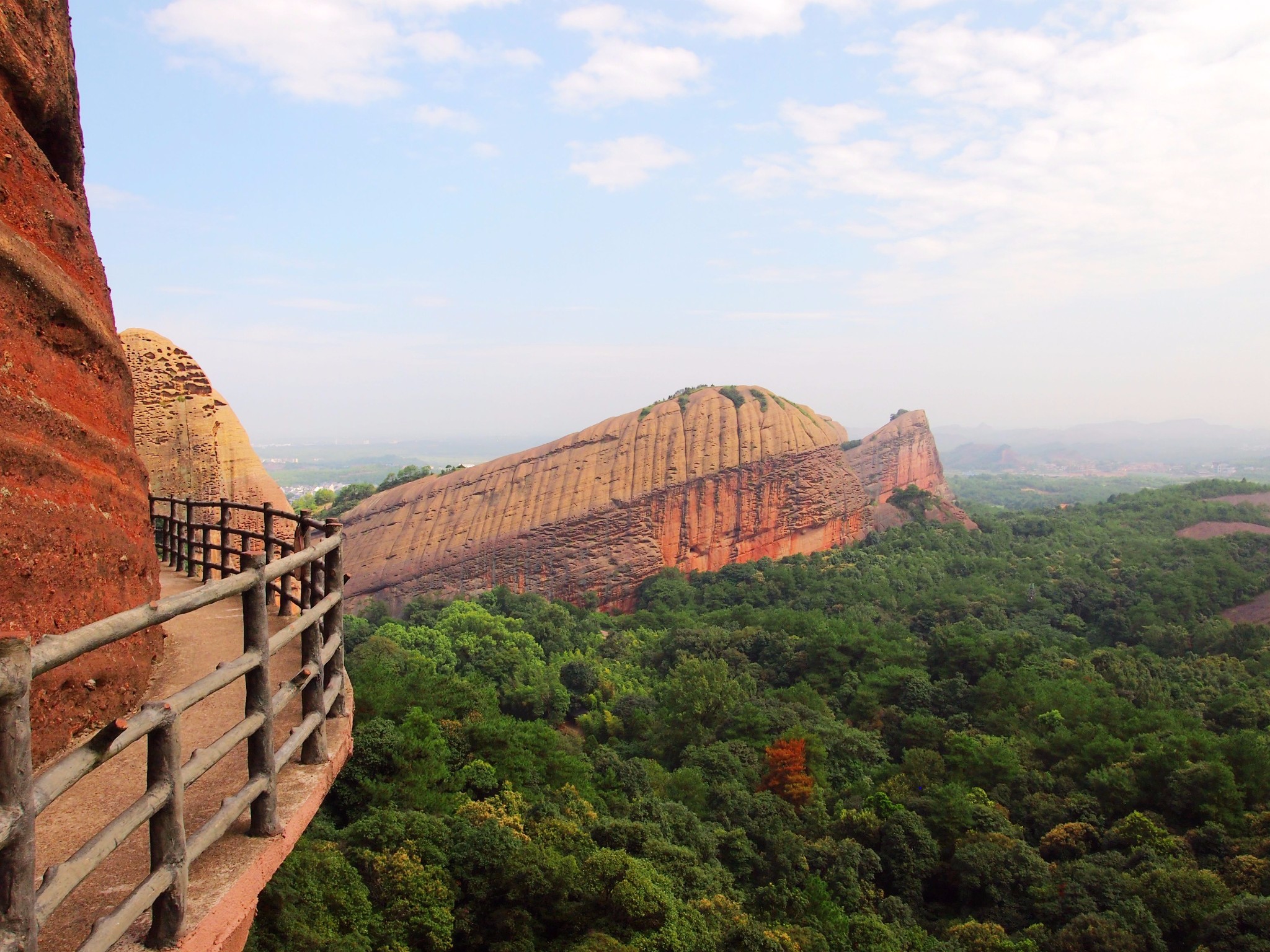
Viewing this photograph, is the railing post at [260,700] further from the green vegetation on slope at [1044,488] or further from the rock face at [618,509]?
the green vegetation on slope at [1044,488]

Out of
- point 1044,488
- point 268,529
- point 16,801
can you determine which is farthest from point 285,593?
point 1044,488

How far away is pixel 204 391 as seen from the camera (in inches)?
719

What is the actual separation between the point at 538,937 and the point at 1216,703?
20.5 metres

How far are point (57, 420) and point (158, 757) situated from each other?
6.56ft

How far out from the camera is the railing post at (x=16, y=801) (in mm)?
1564

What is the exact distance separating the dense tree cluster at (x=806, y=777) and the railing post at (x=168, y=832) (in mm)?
8370

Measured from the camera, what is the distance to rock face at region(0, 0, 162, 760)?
3066 mm

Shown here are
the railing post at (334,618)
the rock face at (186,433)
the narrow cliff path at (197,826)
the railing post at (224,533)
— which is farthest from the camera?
the rock face at (186,433)

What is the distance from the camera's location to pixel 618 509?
37031 mm

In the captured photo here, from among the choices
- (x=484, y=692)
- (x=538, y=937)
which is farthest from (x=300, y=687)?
(x=484, y=692)

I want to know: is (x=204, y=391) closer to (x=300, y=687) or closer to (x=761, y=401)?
(x=300, y=687)

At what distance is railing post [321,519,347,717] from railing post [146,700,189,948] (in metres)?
1.55

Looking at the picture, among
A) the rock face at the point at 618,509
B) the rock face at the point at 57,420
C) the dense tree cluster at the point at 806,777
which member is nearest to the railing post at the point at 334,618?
the rock face at the point at 57,420

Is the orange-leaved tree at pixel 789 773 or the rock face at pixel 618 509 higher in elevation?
the rock face at pixel 618 509
